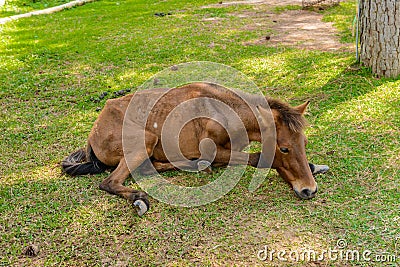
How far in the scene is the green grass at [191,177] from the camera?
3871 mm

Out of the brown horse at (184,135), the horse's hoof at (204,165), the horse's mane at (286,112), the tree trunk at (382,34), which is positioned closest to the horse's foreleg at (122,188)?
the brown horse at (184,135)

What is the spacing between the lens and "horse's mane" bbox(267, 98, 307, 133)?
4.29m

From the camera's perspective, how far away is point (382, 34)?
707cm

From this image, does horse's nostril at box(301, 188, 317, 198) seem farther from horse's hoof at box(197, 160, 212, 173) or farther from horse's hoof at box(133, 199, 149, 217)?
horse's hoof at box(133, 199, 149, 217)

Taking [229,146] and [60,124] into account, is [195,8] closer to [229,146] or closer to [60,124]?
[60,124]

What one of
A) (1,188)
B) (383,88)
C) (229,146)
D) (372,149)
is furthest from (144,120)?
(383,88)

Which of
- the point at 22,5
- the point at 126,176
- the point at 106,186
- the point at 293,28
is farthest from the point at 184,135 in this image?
the point at 22,5

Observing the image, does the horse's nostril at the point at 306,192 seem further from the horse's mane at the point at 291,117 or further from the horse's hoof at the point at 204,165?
the horse's hoof at the point at 204,165

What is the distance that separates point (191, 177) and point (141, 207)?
0.88 m

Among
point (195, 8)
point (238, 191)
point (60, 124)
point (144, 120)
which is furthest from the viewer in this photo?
point (195, 8)

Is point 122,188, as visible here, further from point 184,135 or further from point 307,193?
point 307,193

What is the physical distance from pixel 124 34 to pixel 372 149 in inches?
A: 332

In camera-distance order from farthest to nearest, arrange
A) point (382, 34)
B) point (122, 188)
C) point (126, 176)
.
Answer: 1. point (382, 34)
2. point (126, 176)
3. point (122, 188)

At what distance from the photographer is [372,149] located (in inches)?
206
